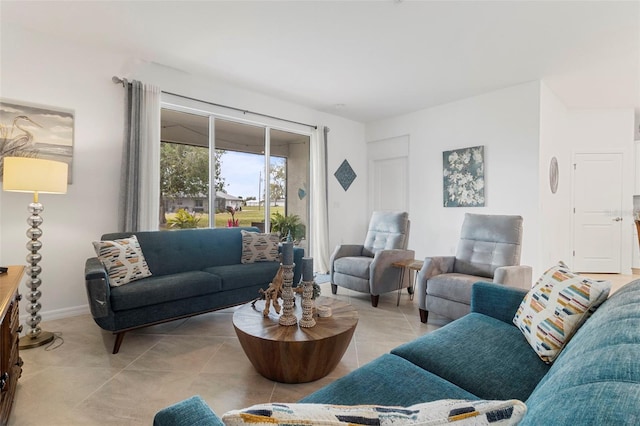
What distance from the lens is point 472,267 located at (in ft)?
10.4

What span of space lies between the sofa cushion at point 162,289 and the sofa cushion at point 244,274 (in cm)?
9

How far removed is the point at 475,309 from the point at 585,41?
306 centimetres

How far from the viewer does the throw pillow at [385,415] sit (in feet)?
1.63

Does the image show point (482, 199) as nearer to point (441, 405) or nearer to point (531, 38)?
point (531, 38)

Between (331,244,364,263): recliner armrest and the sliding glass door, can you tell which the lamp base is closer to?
the sliding glass door

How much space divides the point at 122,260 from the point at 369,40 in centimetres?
303

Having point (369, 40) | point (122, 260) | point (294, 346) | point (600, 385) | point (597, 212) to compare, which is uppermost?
point (369, 40)

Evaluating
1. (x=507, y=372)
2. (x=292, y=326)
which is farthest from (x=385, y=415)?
(x=292, y=326)

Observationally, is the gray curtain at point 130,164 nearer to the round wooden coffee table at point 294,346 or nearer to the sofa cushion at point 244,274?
the sofa cushion at point 244,274

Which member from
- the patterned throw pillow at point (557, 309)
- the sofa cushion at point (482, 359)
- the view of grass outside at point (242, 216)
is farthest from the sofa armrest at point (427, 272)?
the view of grass outside at point (242, 216)

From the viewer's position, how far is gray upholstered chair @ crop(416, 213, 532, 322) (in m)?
2.75

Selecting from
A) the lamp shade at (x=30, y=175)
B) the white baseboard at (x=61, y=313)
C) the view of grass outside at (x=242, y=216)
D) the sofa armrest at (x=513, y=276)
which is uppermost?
the lamp shade at (x=30, y=175)

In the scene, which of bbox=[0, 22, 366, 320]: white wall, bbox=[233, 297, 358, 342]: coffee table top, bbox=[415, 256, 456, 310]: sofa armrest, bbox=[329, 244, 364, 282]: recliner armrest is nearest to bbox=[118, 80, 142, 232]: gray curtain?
bbox=[0, 22, 366, 320]: white wall

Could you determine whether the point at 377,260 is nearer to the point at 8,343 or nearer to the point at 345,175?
the point at 345,175
